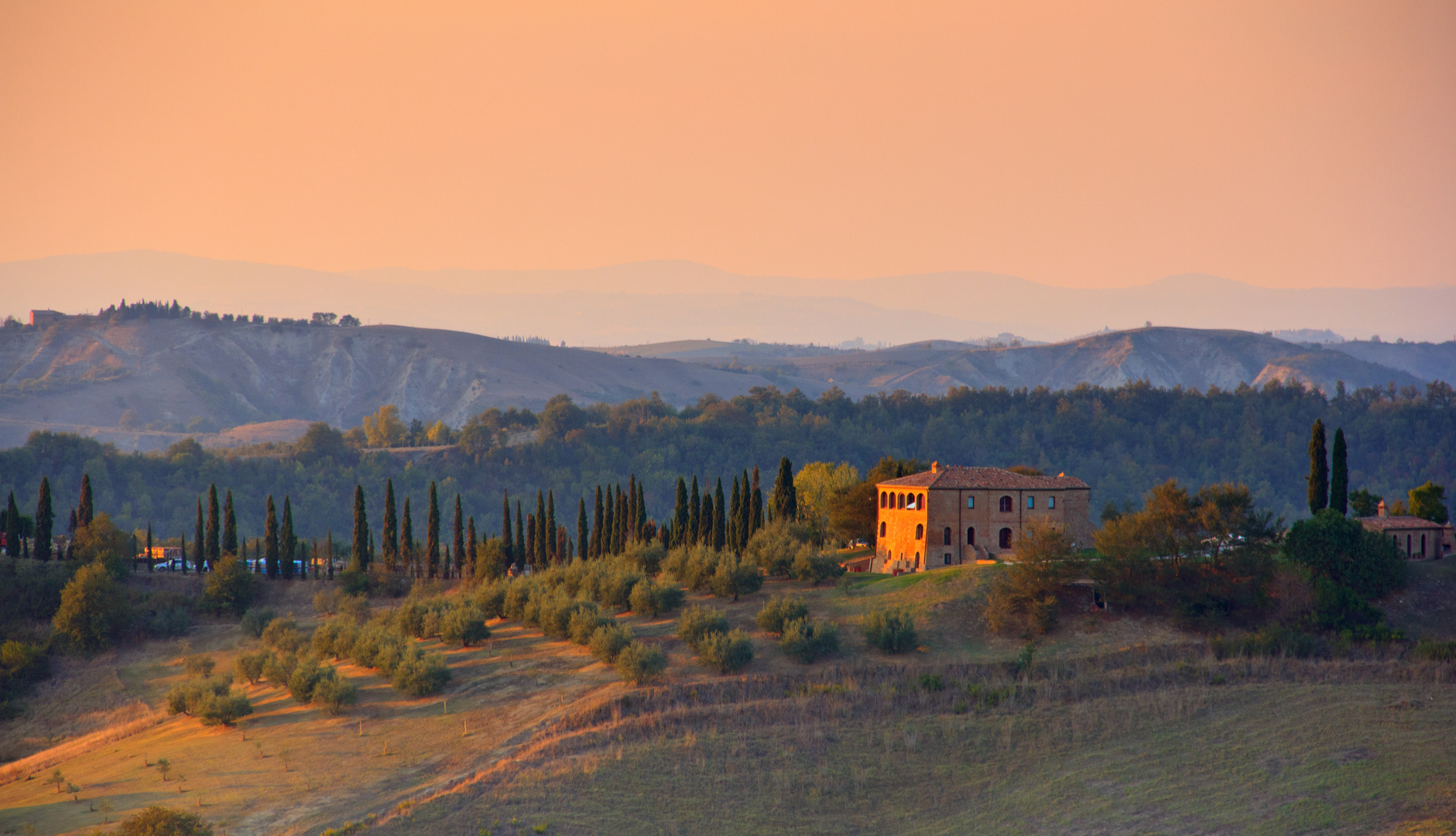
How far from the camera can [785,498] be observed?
68.5 metres

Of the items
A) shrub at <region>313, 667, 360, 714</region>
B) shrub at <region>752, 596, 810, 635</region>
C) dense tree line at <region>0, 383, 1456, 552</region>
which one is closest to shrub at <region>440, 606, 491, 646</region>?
shrub at <region>313, 667, 360, 714</region>

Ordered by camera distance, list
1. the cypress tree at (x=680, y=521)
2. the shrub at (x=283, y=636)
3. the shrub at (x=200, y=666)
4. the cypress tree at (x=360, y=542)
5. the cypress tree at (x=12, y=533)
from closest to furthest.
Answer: the shrub at (x=200, y=666)
the shrub at (x=283, y=636)
the cypress tree at (x=680, y=521)
the cypress tree at (x=12, y=533)
the cypress tree at (x=360, y=542)

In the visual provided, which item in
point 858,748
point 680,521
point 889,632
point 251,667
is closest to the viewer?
point 858,748

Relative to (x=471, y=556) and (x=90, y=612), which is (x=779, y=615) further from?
(x=90, y=612)

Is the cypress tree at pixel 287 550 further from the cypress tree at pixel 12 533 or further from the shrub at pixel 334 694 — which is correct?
the shrub at pixel 334 694

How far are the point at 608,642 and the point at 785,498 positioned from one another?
2295cm

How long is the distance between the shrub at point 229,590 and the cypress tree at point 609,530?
1982 cm

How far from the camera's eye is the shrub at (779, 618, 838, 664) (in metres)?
46.8

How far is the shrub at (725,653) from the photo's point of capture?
45.9 m

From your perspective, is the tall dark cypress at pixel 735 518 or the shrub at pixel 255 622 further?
the tall dark cypress at pixel 735 518

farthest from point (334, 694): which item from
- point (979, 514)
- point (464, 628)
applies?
point (979, 514)

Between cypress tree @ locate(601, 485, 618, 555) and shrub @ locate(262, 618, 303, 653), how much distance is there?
17.9 meters

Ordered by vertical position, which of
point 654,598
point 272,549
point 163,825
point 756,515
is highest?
point 756,515

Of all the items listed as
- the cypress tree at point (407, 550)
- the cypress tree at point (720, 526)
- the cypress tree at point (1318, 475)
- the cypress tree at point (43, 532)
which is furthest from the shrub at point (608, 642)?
the cypress tree at point (43, 532)
